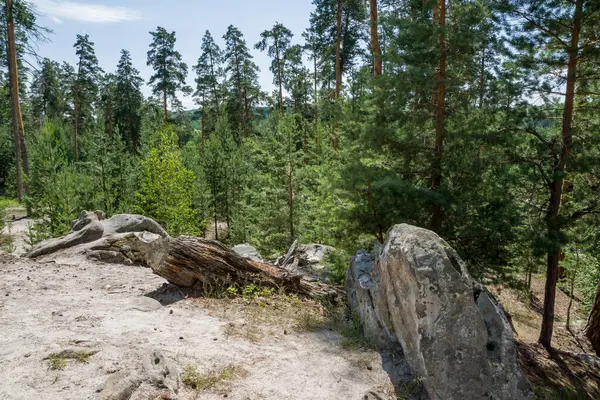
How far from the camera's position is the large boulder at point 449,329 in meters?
4.05

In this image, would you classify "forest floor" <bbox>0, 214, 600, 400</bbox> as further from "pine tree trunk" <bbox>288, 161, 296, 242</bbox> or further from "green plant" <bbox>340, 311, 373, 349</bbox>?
"pine tree trunk" <bbox>288, 161, 296, 242</bbox>

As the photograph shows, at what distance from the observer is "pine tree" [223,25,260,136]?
31.9 m

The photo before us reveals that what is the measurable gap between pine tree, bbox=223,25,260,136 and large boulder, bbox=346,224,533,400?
2867cm

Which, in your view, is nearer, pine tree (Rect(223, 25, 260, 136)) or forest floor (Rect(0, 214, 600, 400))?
forest floor (Rect(0, 214, 600, 400))

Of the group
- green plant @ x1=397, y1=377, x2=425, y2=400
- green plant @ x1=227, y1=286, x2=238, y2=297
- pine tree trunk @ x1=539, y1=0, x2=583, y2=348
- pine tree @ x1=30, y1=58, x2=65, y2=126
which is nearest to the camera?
green plant @ x1=397, y1=377, x2=425, y2=400

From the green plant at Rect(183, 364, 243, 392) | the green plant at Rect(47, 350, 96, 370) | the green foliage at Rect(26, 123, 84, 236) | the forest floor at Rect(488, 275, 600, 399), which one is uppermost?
the green foliage at Rect(26, 123, 84, 236)

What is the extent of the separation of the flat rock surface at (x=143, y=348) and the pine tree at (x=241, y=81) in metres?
26.6

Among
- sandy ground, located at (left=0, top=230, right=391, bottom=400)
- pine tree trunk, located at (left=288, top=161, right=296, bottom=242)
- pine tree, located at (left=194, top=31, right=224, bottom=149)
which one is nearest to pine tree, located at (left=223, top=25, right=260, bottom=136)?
pine tree, located at (left=194, top=31, right=224, bottom=149)

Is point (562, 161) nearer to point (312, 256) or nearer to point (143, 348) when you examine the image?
point (312, 256)

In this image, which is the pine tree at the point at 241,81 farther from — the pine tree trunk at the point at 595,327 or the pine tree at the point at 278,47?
the pine tree trunk at the point at 595,327

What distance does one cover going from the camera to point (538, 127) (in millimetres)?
7957

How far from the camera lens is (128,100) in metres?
37.3

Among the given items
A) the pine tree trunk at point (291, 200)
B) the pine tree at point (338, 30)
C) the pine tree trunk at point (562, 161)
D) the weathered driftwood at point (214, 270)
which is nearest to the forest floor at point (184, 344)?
the weathered driftwood at point (214, 270)

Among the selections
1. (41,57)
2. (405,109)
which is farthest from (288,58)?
(405,109)
